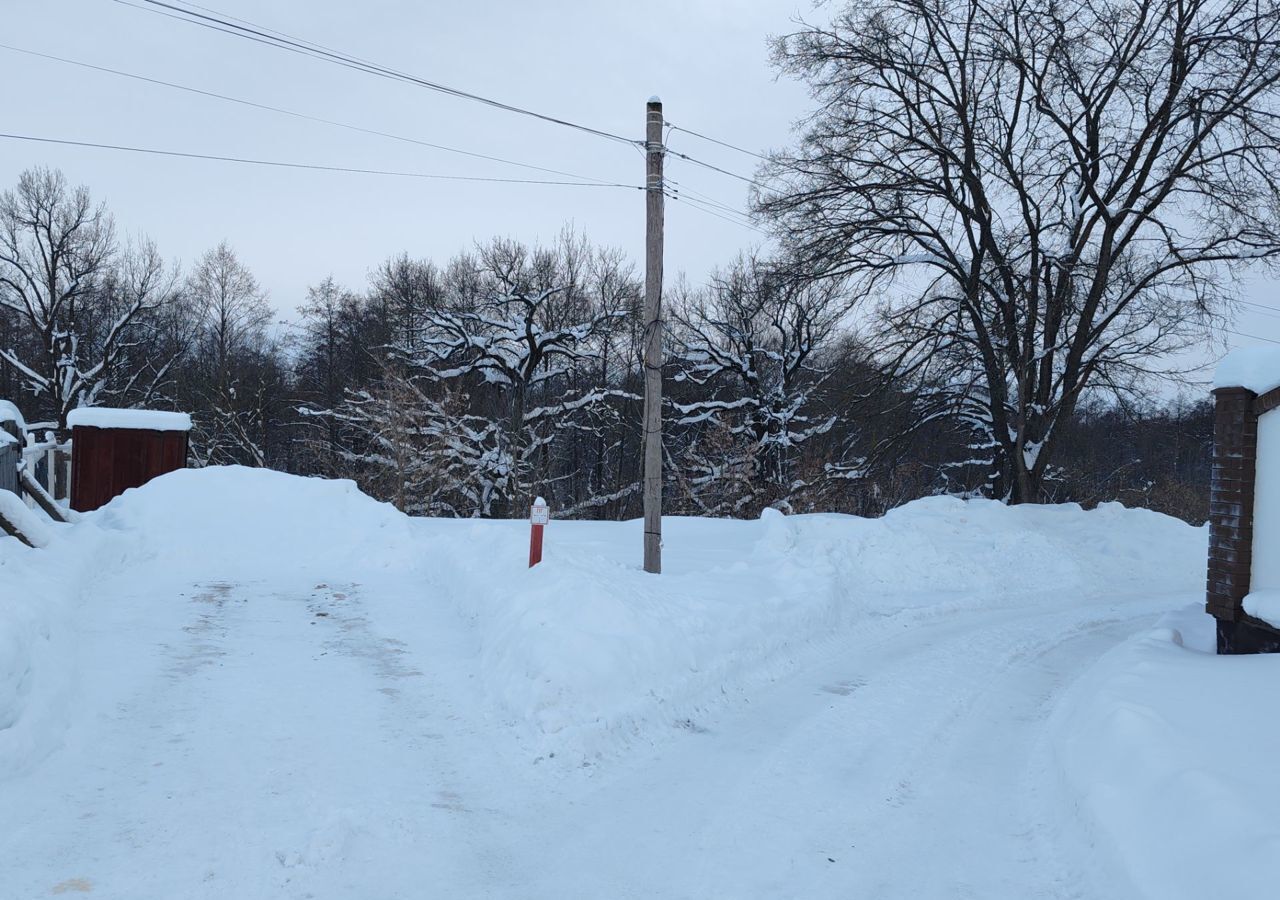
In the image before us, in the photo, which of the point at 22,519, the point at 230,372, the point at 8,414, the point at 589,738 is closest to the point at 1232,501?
the point at 589,738

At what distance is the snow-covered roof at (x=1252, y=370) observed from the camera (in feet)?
30.1

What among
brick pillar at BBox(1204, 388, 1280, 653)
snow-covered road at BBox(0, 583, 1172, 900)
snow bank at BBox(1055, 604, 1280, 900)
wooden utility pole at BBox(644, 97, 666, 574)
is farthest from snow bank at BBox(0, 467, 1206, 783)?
brick pillar at BBox(1204, 388, 1280, 653)

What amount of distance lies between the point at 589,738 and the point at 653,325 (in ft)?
18.8

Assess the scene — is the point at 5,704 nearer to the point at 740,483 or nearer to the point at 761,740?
the point at 761,740

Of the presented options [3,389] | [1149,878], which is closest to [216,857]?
[1149,878]

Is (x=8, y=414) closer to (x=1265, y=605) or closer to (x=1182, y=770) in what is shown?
(x=1182, y=770)

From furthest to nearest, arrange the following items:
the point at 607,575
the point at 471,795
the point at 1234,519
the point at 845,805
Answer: the point at 1234,519 < the point at 607,575 < the point at 845,805 < the point at 471,795

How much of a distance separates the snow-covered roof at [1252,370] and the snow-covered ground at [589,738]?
3001mm

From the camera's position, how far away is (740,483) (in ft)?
92.3

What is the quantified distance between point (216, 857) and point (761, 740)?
363 centimetres

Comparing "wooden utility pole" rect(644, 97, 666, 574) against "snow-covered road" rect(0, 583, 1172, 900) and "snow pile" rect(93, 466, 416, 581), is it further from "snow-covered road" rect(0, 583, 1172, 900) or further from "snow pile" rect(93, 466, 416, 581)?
"snow pile" rect(93, 466, 416, 581)

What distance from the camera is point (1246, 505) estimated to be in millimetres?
9352

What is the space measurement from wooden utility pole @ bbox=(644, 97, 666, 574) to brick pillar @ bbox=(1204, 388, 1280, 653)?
6212 mm

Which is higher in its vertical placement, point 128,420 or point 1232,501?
point 128,420
